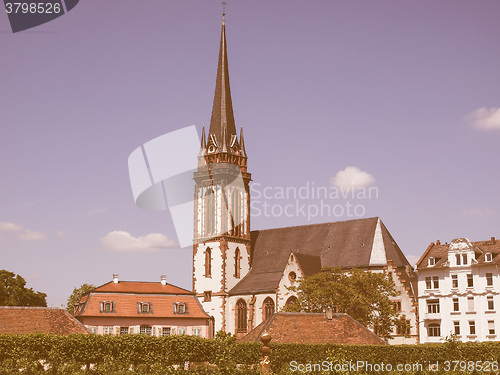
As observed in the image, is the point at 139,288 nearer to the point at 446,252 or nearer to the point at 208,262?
the point at 208,262

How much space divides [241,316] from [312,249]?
14397 millimetres

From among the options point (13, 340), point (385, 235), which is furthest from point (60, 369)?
point (385, 235)

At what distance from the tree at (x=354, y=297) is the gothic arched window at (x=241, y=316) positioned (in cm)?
2043

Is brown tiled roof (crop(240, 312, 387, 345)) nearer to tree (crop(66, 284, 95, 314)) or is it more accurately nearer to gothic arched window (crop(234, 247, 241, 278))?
gothic arched window (crop(234, 247, 241, 278))

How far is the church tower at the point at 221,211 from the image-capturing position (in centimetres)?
10256

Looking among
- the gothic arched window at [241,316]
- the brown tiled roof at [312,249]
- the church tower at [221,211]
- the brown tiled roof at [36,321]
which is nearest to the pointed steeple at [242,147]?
the church tower at [221,211]

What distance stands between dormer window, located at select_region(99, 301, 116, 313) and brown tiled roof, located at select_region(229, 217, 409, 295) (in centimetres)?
2044

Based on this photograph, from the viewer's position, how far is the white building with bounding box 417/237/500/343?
8331 centimetres

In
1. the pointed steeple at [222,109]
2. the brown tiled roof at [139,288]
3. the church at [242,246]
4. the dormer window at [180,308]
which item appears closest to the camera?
the brown tiled roof at [139,288]

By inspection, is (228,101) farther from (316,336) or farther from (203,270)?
(316,336)

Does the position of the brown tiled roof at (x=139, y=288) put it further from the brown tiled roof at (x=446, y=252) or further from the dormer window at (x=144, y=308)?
the brown tiled roof at (x=446, y=252)

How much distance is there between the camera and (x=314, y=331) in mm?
62625

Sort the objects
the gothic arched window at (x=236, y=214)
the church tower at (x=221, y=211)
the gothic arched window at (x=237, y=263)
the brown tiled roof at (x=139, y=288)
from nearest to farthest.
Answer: the brown tiled roof at (x=139, y=288) < the church tower at (x=221, y=211) < the gothic arched window at (x=237, y=263) < the gothic arched window at (x=236, y=214)

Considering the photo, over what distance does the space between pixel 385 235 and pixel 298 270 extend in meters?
13.0
